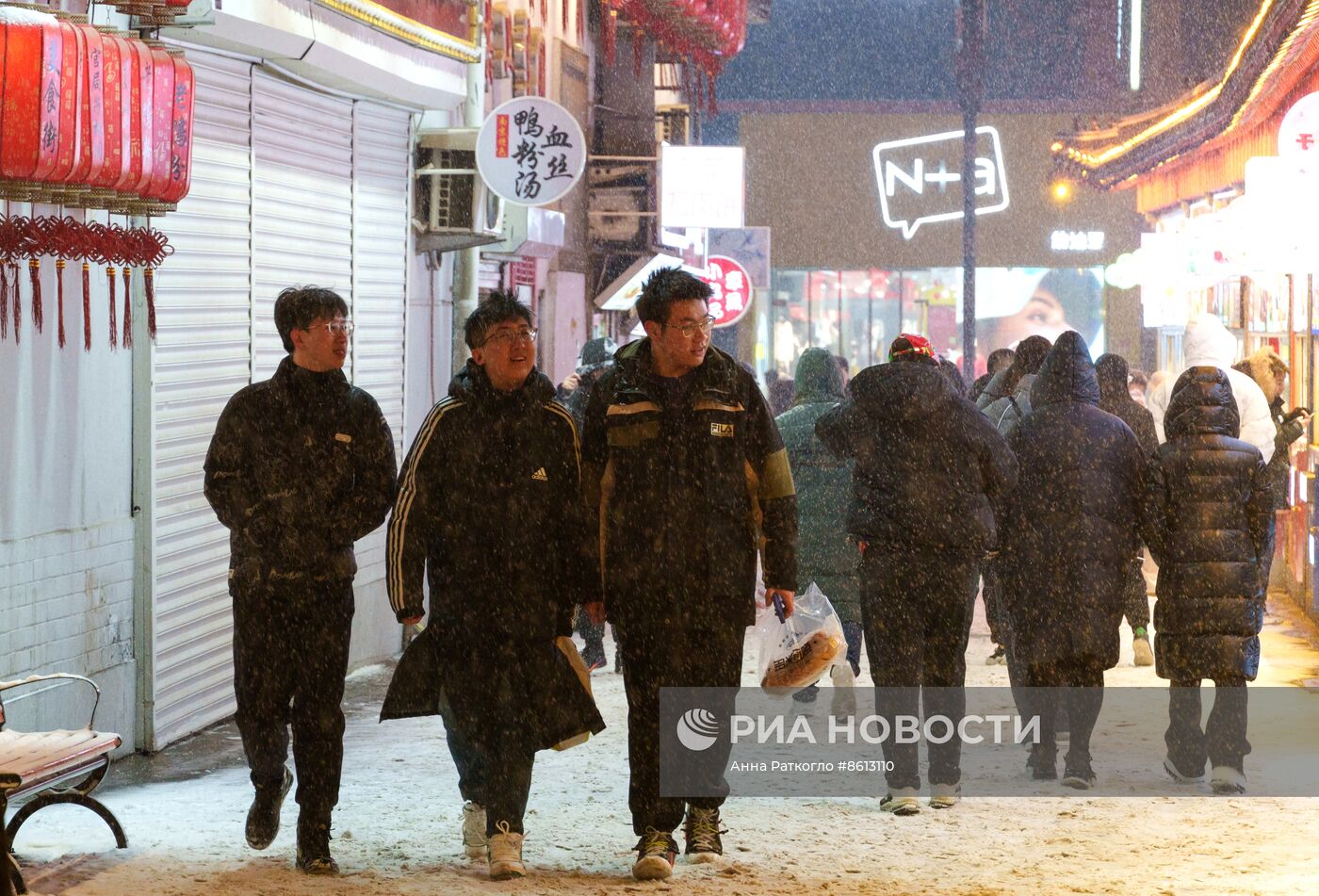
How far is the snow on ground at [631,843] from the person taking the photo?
244 inches

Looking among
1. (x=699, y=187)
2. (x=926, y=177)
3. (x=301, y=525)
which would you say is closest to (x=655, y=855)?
(x=301, y=525)

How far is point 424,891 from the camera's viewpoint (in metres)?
6.04

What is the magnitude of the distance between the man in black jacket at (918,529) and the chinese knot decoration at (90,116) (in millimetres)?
3033

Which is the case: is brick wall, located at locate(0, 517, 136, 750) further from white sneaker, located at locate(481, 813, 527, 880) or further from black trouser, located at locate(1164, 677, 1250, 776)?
black trouser, located at locate(1164, 677, 1250, 776)

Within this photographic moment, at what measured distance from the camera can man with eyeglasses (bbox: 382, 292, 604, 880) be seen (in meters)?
6.34

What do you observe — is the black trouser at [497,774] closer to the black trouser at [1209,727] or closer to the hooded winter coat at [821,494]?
the black trouser at [1209,727]

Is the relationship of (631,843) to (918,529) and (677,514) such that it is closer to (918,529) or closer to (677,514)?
(677,514)

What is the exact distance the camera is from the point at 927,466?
7496 mm

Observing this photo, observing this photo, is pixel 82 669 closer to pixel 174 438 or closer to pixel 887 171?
pixel 174 438

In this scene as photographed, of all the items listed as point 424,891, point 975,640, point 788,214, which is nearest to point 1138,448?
point 424,891

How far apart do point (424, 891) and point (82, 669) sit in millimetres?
2988

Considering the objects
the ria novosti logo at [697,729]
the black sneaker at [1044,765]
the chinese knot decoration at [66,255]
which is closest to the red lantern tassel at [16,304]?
the chinese knot decoration at [66,255]

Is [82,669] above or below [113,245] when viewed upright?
below

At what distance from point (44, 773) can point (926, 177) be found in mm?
37228
